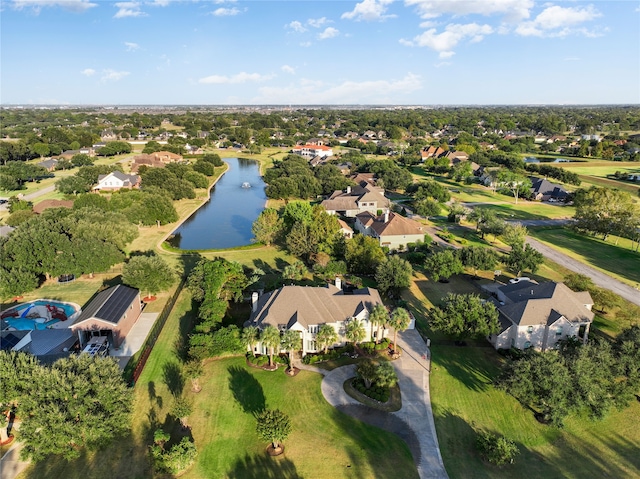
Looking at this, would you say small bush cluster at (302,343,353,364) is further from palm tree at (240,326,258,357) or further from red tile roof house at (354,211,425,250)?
red tile roof house at (354,211,425,250)

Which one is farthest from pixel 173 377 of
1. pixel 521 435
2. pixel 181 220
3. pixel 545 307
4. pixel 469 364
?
pixel 181 220

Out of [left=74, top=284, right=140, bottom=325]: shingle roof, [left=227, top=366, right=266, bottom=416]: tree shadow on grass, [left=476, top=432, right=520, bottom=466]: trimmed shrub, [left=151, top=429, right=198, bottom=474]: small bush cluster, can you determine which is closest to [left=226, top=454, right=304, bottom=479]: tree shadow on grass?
[left=151, top=429, right=198, bottom=474]: small bush cluster

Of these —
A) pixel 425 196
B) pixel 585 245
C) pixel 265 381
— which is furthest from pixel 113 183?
pixel 585 245

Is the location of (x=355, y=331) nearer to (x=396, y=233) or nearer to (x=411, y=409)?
(x=411, y=409)

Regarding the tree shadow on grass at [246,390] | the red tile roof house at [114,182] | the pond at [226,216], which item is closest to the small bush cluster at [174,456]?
the tree shadow on grass at [246,390]

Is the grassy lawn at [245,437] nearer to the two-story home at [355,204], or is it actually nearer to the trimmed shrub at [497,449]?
the trimmed shrub at [497,449]

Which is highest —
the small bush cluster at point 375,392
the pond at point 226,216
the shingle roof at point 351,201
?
the shingle roof at point 351,201

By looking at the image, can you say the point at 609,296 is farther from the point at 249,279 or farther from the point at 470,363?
the point at 249,279
